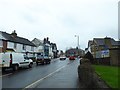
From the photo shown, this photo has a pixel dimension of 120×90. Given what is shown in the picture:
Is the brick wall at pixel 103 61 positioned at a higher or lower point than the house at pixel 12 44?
lower

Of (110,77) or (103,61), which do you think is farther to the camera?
(103,61)

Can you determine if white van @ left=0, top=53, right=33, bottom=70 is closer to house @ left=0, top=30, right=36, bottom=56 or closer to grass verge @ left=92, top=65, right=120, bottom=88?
grass verge @ left=92, top=65, right=120, bottom=88

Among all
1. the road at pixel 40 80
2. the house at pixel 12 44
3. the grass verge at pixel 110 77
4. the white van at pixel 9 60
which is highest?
the house at pixel 12 44

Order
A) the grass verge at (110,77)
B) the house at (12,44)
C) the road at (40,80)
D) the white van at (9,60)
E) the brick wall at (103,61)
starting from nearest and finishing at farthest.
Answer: the grass verge at (110,77) < the road at (40,80) < the white van at (9,60) < the brick wall at (103,61) < the house at (12,44)

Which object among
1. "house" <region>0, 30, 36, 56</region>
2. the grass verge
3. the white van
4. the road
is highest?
"house" <region>0, 30, 36, 56</region>

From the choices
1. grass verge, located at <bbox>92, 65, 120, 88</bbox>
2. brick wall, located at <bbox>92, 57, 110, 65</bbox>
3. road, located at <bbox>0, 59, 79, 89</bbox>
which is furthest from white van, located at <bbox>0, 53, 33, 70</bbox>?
brick wall, located at <bbox>92, 57, 110, 65</bbox>

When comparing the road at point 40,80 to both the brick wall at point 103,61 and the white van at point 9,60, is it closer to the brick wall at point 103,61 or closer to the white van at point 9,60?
the white van at point 9,60

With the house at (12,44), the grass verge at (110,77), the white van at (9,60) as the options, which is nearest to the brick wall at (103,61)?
the grass verge at (110,77)

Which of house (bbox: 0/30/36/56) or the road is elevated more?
house (bbox: 0/30/36/56)

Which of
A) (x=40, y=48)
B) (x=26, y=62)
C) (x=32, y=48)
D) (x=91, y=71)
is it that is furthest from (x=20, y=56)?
(x=40, y=48)

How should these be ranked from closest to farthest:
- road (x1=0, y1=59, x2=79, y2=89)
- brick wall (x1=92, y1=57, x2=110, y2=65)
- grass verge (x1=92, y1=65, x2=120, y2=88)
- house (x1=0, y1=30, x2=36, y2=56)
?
grass verge (x1=92, y1=65, x2=120, y2=88), road (x1=0, y1=59, x2=79, y2=89), brick wall (x1=92, y1=57, x2=110, y2=65), house (x1=0, y1=30, x2=36, y2=56)

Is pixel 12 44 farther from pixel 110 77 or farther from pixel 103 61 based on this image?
pixel 110 77

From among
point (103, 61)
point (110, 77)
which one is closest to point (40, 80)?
point (110, 77)

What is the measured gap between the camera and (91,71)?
7.66 metres
